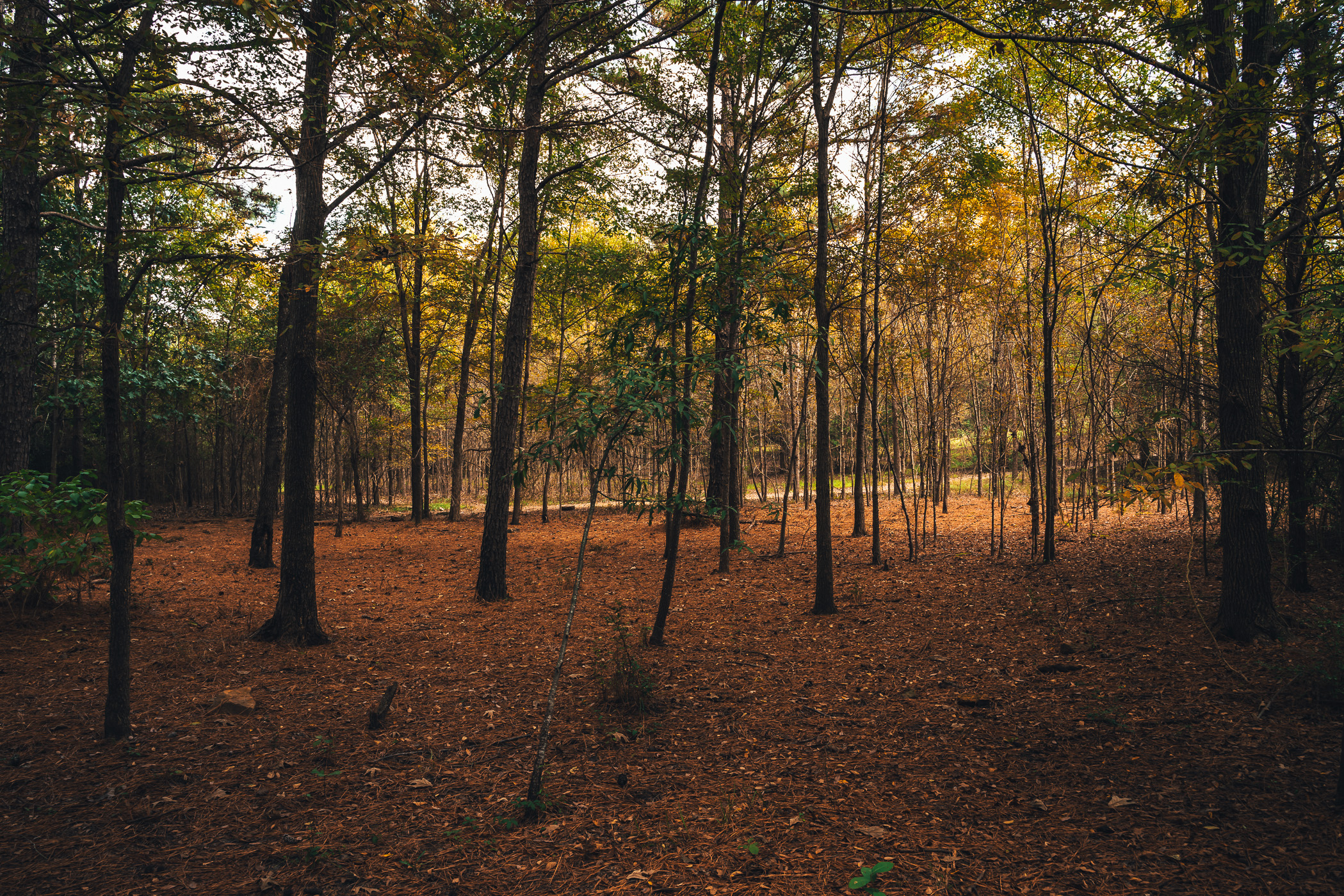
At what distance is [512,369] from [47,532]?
15.8ft

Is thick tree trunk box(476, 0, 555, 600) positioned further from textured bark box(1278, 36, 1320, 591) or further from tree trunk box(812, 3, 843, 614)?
textured bark box(1278, 36, 1320, 591)

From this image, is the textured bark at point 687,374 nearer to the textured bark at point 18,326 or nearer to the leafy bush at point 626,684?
the leafy bush at point 626,684

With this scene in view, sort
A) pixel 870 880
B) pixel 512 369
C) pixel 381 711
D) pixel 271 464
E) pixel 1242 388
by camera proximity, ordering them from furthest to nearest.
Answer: pixel 271 464, pixel 512 369, pixel 1242 388, pixel 381 711, pixel 870 880

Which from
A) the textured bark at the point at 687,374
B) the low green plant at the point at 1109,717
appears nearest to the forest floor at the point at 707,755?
the low green plant at the point at 1109,717

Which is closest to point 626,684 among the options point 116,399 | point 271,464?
point 116,399

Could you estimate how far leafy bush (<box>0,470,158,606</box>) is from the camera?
216 inches

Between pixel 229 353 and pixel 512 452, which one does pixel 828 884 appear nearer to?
pixel 512 452

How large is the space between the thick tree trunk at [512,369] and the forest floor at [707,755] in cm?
87

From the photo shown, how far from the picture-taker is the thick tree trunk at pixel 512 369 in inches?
307

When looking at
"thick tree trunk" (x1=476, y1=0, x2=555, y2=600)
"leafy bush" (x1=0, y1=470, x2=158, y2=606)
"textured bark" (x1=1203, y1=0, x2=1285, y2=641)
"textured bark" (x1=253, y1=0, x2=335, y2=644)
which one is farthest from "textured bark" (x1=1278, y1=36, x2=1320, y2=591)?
"leafy bush" (x1=0, y1=470, x2=158, y2=606)

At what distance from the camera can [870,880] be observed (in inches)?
104

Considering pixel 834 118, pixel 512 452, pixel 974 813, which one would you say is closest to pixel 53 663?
pixel 512 452

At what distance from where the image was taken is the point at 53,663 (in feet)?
16.8

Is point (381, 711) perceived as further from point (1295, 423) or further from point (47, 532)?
point (1295, 423)
